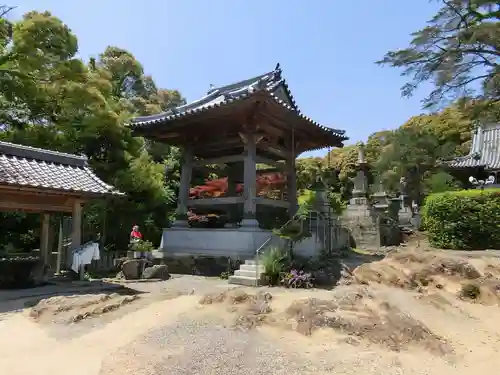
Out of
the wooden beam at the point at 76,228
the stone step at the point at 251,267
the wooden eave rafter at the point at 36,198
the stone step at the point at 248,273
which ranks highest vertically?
the wooden eave rafter at the point at 36,198

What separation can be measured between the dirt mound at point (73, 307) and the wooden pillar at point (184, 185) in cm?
591

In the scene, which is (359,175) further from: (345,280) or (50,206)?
(50,206)

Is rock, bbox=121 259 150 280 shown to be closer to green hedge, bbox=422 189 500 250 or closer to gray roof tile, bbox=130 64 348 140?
gray roof tile, bbox=130 64 348 140

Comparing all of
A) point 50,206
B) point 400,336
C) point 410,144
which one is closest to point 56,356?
point 400,336

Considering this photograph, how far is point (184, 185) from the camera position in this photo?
1369cm

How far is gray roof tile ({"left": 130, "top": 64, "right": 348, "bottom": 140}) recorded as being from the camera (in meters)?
10.6

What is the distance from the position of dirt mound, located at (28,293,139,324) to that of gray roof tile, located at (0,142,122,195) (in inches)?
101

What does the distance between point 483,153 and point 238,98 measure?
63.6ft

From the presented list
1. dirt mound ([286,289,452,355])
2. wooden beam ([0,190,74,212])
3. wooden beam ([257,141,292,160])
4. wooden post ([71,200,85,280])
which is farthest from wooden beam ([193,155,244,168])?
dirt mound ([286,289,452,355])

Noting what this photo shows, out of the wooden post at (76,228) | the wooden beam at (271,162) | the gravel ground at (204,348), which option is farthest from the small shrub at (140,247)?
the gravel ground at (204,348)

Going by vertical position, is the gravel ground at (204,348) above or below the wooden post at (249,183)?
below

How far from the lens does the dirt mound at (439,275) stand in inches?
327

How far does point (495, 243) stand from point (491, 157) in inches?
413

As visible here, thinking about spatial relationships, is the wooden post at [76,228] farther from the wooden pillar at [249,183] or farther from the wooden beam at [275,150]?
the wooden beam at [275,150]
